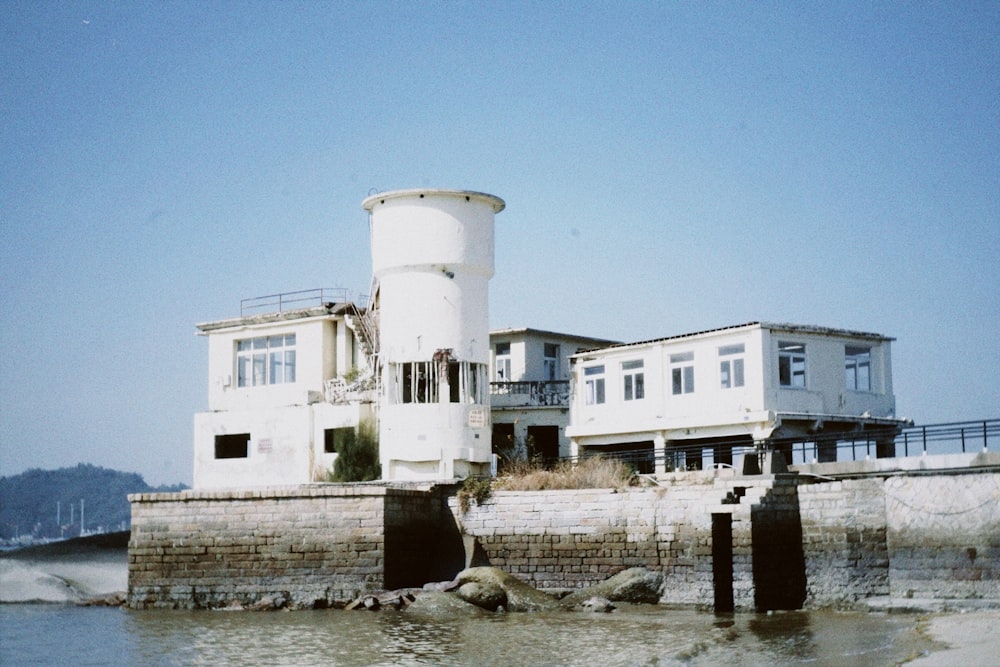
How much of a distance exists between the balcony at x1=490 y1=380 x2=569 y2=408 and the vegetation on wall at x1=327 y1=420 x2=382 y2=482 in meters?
5.19

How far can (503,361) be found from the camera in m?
43.5

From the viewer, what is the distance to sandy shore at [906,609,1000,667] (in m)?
18.5

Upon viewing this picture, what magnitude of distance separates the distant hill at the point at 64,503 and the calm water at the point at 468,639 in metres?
140

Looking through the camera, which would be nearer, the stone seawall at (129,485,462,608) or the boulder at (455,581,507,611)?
the boulder at (455,581,507,611)

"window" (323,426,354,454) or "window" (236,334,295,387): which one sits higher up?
"window" (236,334,295,387)

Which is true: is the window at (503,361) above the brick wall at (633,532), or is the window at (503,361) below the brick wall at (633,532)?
above

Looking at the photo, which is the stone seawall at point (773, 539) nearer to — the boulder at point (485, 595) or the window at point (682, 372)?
the boulder at point (485, 595)

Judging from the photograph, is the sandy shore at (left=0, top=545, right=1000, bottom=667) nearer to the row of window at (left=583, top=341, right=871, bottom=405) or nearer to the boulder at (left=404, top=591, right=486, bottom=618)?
the boulder at (left=404, top=591, right=486, bottom=618)


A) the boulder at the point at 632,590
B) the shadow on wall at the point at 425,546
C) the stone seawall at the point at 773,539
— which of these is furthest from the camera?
the shadow on wall at the point at 425,546

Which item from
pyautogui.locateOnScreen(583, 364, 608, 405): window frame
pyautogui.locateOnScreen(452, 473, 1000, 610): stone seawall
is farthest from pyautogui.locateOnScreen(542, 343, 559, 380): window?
pyautogui.locateOnScreen(452, 473, 1000, 610): stone seawall

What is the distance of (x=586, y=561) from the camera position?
29766 millimetres

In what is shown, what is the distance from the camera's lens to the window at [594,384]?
39206mm

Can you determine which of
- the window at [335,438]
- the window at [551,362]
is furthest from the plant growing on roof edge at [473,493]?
the window at [551,362]

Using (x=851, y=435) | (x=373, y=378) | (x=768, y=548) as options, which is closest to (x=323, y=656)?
(x=768, y=548)
